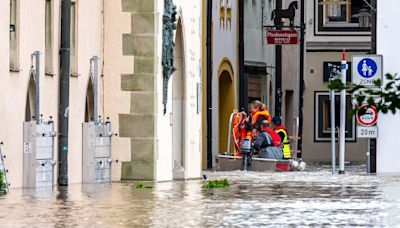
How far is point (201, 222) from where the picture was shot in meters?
14.5

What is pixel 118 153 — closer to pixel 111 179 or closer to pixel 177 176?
pixel 111 179

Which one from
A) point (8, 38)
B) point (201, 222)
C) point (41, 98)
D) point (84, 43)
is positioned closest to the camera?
point (201, 222)

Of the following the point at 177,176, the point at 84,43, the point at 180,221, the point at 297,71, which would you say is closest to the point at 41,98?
the point at 84,43

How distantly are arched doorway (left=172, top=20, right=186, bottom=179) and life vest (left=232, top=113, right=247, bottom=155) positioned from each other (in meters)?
7.01

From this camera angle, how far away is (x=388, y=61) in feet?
Result: 111

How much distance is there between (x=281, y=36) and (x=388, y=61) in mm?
9489

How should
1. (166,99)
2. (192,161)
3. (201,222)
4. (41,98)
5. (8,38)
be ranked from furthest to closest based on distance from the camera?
(192,161), (166,99), (41,98), (8,38), (201,222)

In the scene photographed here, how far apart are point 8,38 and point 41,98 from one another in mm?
1990

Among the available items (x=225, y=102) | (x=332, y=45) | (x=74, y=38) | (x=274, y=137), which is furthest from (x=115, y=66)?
(x=332, y=45)

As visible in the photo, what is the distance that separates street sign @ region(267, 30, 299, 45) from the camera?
4266cm

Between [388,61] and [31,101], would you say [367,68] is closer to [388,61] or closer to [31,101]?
[388,61]

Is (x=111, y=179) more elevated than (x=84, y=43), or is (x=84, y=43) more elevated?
(x=84, y=43)

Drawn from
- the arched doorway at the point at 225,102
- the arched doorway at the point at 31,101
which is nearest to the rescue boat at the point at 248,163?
the arched doorway at the point at 225,102

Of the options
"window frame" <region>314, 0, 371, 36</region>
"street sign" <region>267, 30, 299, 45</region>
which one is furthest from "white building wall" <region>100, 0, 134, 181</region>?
Result: "window frame" <region>314, 0, 371, 36</region>
